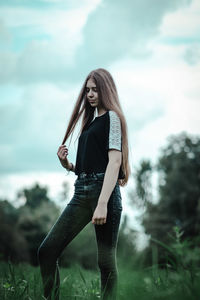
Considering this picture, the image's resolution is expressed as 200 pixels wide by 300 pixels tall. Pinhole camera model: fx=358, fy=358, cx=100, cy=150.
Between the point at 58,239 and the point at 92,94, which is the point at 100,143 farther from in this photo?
the point at 58,239

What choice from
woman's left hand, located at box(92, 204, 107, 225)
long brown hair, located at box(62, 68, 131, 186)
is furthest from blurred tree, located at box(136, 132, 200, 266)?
woman's left hand, located at box(92, 204, 107, 225)

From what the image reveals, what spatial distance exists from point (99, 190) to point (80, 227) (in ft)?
1.13

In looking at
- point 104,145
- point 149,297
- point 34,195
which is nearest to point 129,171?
point 104,145

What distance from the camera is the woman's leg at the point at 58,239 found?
2748 mm

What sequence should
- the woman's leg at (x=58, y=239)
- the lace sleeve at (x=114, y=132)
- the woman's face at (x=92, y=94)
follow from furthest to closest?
the woman's face at (x=92, y=94), the lace sleeve at (x=114, y=132), the woman's leg at (x=58, y=239)

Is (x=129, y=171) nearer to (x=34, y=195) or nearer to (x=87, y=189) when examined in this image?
(x=87, y=189)

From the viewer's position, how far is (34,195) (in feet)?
207

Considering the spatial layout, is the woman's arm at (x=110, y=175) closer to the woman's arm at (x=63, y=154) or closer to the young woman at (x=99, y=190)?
the young woman at (x=99, y=190)

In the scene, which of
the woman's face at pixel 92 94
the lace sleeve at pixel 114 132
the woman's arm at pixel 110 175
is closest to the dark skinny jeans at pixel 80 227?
the woman's arm at pixel 110 175

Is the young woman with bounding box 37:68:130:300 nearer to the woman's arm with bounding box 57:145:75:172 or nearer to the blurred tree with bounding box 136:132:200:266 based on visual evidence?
the woman's arm with bounding box 57:145:75:172

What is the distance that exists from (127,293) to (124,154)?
4.50ft

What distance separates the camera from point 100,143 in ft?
9.73

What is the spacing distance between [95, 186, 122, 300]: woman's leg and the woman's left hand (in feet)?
0.42

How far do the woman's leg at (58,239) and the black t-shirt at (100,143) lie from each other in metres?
0.35
